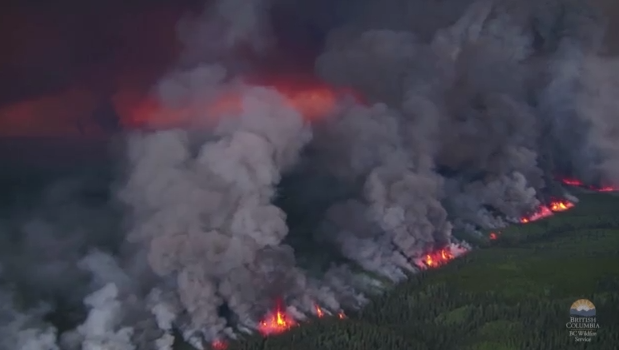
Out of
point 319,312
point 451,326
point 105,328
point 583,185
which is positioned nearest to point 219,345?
point 105,328

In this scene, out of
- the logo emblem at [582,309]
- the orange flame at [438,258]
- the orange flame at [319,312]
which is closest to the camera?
the logo emblem at [582,309]

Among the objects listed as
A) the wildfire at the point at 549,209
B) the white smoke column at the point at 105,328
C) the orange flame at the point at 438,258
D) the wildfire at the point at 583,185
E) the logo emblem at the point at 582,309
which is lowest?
the logo emblem at the point at 582,309

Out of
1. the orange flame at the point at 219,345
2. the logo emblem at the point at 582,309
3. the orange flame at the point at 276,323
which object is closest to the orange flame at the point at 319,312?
the orange flame at the point at 276,323

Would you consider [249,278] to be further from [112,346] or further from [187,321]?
[112,346]

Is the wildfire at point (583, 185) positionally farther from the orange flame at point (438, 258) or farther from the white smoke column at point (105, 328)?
the white smoke column at point (105, 328)

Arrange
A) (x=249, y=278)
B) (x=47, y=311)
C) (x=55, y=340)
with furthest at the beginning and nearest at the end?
(x=249, y=278) < (x=47, y=311) < (x=55, y=340)

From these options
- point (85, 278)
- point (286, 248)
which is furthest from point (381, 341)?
point (85, 278)
